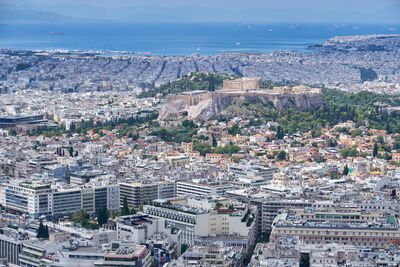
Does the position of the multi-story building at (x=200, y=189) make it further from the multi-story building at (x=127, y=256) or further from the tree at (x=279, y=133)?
the tree at (x=279, y=133)

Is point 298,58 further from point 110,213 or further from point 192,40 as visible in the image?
point 110,213

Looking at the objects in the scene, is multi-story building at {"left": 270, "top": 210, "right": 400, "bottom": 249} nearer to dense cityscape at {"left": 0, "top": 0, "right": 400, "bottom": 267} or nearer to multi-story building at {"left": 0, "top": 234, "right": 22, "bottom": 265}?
dense cityscape at {"left": 0, "top": 0, "right": 400, "bottom": 267}

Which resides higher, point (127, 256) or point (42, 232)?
point (127, 256)

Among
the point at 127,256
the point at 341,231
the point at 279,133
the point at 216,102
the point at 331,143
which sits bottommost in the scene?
the point at 331,143

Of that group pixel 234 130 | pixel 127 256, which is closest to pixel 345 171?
pixel 234 130

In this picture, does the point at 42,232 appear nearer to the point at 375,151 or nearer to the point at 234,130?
the point at 375,151

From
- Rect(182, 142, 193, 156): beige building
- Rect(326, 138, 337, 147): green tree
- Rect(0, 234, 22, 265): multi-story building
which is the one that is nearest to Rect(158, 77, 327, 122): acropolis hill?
Rect(182, 142, 193, 156): beige building
